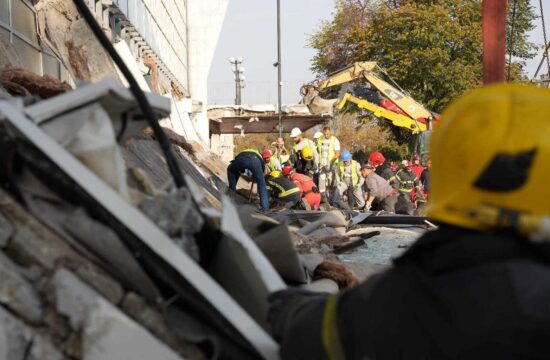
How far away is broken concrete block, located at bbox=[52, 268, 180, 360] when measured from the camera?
1.62 m

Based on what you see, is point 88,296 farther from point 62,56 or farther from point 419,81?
point 419,81

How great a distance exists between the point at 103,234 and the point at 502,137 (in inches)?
37.4

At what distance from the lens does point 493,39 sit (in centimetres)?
505

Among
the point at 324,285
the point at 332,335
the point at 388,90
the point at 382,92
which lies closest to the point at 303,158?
the point at 382,92

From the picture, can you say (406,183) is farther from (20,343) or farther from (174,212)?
(20,343)

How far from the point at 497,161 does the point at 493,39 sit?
160 inches

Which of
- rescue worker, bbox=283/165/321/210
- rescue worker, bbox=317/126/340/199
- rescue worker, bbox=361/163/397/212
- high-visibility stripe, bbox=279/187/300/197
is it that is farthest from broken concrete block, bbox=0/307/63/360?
rescue worker, bbox=317/126/340/199

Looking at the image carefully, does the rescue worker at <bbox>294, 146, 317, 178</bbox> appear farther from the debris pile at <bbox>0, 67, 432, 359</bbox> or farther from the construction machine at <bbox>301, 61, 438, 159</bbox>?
the debris pile at <bbox>0, 67, 432, 359</bbox>

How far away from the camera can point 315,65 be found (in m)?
36.4

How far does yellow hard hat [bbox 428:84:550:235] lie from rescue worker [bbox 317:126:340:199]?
1221cm

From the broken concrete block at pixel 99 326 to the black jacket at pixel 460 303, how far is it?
522 mm

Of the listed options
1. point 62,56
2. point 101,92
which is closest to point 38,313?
point 101,92

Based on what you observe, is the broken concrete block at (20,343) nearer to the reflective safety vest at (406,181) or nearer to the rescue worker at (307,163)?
the rescue worker at (307,163)

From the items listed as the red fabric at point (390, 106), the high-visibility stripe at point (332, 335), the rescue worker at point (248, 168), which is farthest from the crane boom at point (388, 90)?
the high-visibility stripe at point (332, 335)
